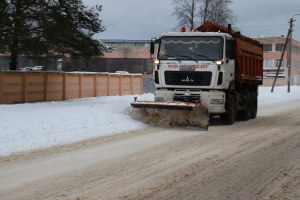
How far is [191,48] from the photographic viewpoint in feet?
49.5

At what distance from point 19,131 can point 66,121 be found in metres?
2.45

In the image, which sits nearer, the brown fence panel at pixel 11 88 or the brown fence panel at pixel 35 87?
the brown fence panel at pixel 11 88

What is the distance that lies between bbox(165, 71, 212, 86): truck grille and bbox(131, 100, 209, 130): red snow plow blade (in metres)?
0.93

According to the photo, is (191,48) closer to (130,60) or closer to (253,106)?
(253,106)

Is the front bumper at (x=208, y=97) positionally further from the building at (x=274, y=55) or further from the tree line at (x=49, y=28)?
the building at (x=274, y=55)

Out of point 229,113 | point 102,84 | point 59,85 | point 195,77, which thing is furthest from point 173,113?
point 102,84

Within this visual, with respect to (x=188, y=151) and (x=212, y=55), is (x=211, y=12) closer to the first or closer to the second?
(x=212, y=55)

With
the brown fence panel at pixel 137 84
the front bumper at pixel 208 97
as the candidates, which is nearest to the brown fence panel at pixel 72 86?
the brown fence panel at pixel 137 84

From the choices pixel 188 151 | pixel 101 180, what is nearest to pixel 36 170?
pixel 101 180

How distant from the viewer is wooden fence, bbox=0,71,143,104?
24406 millimetres

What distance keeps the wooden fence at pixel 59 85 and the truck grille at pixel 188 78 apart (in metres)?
11.7

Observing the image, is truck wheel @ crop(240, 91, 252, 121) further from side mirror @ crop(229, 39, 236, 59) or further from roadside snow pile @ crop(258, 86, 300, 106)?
roadside snow pile @ crop(258, 86, 300, 106)

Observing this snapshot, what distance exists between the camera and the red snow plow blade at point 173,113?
13805 millimetres

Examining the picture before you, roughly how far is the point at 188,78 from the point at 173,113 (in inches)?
46.9
